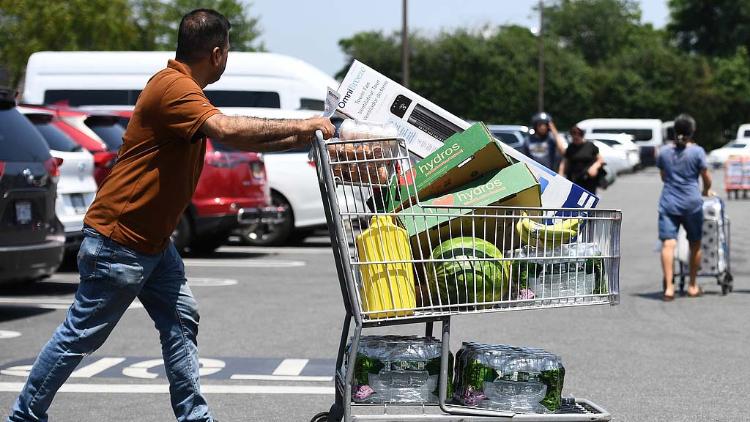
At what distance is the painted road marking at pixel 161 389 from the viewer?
24.6 feet

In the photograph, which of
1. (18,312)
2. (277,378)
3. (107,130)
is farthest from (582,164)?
(277,378)

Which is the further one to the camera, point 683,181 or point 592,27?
point 592,27

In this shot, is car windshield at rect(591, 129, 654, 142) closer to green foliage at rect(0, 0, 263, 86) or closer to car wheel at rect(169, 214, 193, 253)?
green foliage at rect(0, 0, 263, 86)

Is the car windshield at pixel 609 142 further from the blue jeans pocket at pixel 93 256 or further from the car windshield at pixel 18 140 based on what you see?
the blue jeans pocket at pixel 93 256

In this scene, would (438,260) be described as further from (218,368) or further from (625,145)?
(625,145)

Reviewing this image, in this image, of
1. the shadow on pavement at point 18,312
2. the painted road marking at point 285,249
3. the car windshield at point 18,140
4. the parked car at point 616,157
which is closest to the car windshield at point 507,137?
the parked car at point 616,157

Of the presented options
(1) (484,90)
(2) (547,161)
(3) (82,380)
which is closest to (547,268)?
(3) (82,380)

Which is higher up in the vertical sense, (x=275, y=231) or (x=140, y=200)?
(x=140, y=200)

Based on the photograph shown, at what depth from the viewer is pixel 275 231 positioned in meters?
18.3

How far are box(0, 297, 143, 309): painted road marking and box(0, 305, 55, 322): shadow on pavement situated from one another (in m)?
0.13

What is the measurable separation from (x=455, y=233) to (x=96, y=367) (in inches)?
153

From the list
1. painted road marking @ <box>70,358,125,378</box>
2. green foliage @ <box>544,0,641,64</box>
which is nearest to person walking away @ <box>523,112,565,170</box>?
painted road marking @ <box>70,358,125,378</box>

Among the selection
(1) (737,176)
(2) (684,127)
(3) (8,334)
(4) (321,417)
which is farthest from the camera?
(1) (737,176)

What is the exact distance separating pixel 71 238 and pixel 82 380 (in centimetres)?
491
